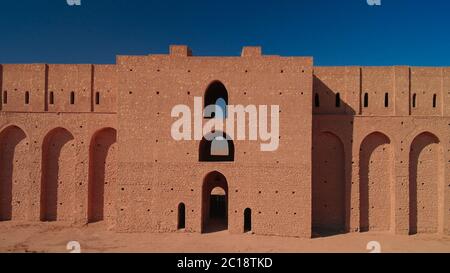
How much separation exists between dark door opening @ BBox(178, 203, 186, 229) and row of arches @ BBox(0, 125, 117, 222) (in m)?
5.10

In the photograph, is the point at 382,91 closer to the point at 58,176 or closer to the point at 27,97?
the point at 58,176

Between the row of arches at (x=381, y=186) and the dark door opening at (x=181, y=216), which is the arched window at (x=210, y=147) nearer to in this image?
the dark door opening at (x=181, y=216)

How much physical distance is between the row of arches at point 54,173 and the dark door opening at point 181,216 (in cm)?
510

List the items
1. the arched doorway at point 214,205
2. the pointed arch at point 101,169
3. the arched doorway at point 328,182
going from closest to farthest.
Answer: the arched doorway at point 214,205 < the arched doorway at point 328,182 < the pointed arch at point 101,169

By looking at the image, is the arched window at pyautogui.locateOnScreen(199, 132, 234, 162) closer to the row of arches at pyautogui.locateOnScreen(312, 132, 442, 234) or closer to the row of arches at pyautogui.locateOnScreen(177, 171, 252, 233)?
the row of arches at pyautogui.locateOnScreen(177, 171, 252, 233)

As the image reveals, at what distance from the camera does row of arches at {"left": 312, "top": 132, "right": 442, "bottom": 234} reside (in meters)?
15.8

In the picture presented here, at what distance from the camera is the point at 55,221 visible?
54.4 feet

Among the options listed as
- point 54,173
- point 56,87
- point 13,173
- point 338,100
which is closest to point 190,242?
point 54,173

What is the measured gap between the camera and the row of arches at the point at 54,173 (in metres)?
16.5

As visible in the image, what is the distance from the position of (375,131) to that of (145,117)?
14178 millimetres

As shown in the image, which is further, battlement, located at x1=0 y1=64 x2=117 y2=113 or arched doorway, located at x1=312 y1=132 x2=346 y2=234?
battlement, located at x1=0 y1=64 x2=117 y2=113

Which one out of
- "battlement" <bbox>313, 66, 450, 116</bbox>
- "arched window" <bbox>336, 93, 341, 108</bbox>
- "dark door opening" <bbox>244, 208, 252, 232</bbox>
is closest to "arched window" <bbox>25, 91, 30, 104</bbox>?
"dark door opening" <bbox>244, 208, 252, 232</bbox>

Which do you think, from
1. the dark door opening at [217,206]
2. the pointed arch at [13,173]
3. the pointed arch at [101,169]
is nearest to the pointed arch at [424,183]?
the dark door opening at [217,206]

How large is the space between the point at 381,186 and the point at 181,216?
12772mm
